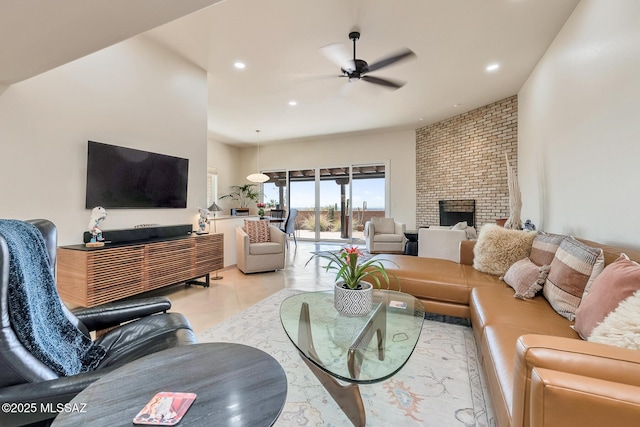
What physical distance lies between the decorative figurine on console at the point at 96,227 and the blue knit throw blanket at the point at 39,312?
1489 mm

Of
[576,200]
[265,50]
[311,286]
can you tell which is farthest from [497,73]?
[311,286]

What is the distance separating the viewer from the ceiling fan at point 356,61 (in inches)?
106

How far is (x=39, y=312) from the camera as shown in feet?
3.72

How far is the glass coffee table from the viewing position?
1255 millimetres

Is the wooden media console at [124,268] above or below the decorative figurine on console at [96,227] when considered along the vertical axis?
below

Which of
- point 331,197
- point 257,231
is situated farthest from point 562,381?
point 331,197

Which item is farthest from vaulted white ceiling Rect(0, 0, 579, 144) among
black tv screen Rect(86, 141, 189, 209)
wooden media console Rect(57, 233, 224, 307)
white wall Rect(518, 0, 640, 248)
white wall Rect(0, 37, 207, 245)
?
wooden media console Rect(57, 233, 224, 307)

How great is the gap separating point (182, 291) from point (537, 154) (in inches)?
204

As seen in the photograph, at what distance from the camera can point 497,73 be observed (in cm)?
405

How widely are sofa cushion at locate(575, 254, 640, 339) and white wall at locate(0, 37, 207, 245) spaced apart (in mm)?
3920

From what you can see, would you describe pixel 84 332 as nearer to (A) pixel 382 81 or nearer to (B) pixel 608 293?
(B) pixel 608 293

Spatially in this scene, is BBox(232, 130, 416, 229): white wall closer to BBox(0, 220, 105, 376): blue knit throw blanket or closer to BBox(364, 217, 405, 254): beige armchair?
BBox(364, 217, 405, 254): beige armchair

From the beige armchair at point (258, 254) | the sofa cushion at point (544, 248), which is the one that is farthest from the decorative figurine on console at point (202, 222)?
the sofa cushion at point (544, 248)

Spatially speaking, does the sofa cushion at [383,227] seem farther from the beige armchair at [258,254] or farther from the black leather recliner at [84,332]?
the black leather recliner at [84,332]
